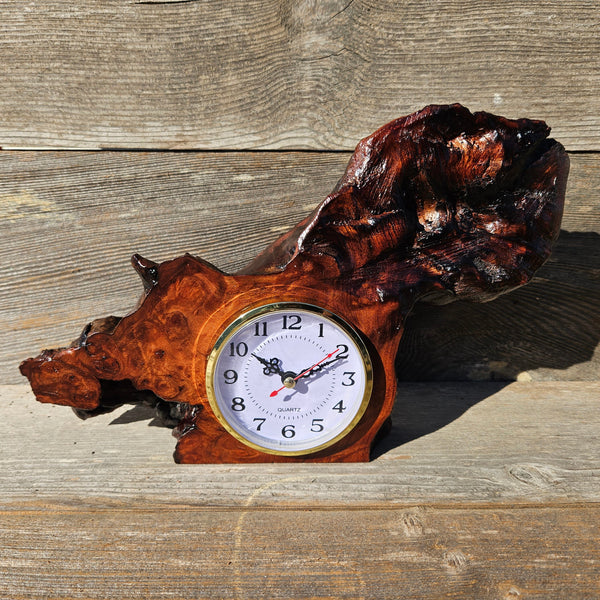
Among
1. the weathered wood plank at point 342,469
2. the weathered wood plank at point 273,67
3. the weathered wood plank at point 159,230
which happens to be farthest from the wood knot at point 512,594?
the weathered wood plank at point 273,67

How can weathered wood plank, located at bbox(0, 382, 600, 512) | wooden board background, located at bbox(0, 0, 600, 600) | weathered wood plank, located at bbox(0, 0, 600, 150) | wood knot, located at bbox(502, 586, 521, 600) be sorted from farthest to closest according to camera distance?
weathered wood plank, located at bbox(0, 0, 600, 150), wooden board background, located at bbox(0, 0, 600, 600), weathered wood plank, located at bbox(0, 382, 600, 512), wood knot, located at bbox(502, 586, 521, 600)

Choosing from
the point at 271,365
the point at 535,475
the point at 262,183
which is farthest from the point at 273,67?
the point at 535,475

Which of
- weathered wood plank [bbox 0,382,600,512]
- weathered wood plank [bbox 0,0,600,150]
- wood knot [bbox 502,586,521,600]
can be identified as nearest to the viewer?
wood knot [bbox 502,586,521,600]

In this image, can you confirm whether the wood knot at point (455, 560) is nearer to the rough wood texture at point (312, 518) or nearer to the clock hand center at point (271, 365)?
the rough wood texture at point (312, 518)

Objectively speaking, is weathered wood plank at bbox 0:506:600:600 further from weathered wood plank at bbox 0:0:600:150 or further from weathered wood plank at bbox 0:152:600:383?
weathered wood plank at bbox 0:0:600:150

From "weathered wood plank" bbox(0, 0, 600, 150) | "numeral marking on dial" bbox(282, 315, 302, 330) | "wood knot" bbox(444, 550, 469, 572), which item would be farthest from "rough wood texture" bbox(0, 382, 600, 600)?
"weathered wood plank" bbox(0, 0, 600, 150)

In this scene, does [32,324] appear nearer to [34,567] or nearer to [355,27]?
[34,567]

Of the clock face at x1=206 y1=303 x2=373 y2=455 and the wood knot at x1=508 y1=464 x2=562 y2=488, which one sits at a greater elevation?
the clock face at x1=206 y1=303 x2=373 y2=455

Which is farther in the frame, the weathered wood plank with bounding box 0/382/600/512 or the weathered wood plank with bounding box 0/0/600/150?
the weathered wood plank with bounding box 0/0/600/150
